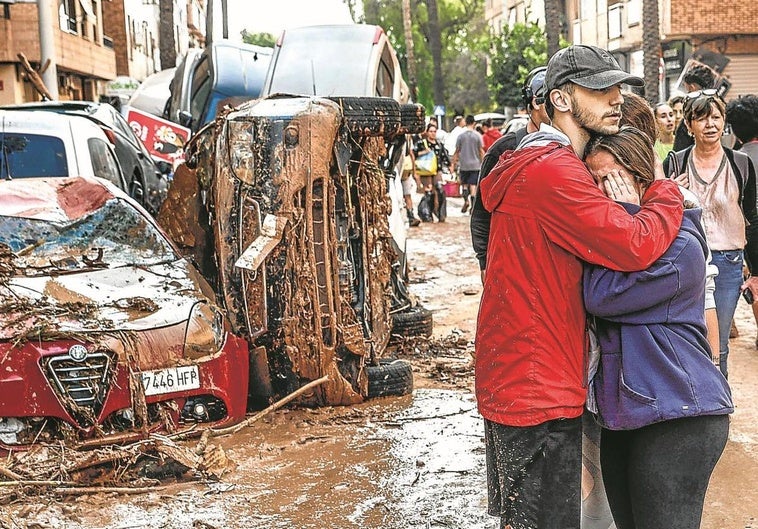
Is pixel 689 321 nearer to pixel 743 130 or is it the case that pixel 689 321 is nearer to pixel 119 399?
pixel 119 399

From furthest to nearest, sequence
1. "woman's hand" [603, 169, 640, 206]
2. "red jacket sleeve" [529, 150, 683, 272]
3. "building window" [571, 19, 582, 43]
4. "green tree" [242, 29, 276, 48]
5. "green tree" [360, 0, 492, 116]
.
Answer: "green tree" [242, 29, 276, 48] → "green tree" [360, 0, 492, 116] → "building window" [571, 19, 582, 43] → "woman's hand" [603, 169, 640, 206] → "red jacket sleeve" [529, 150, 683, 272]

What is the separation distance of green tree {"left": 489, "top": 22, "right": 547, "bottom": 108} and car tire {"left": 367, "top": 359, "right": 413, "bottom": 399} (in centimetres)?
3844

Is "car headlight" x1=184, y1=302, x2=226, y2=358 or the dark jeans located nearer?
the dark jeans

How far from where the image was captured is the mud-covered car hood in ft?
18.9

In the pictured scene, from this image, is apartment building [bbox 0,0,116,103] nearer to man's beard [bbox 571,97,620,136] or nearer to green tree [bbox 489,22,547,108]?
green tree [bbox 489,22,547,108]

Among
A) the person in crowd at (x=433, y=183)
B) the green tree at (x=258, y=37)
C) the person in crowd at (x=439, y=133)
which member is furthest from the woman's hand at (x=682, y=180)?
the green tree at (x=258, y=37)

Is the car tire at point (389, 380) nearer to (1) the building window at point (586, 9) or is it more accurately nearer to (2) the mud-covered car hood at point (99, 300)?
(2) the mud-covered car hood at point (99, 300)

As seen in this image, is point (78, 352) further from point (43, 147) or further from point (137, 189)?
point (137, 189)

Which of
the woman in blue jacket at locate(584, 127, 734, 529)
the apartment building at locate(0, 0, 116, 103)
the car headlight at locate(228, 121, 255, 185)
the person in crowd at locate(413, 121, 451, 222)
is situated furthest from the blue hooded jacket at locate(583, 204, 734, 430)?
the apartment building at locate(0, 0, 116, 103)

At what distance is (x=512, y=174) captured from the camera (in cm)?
313

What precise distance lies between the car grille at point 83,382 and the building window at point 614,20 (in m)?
37.5

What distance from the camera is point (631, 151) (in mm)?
3182

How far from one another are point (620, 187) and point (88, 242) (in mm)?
4366

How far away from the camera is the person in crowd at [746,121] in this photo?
701 centimetres
